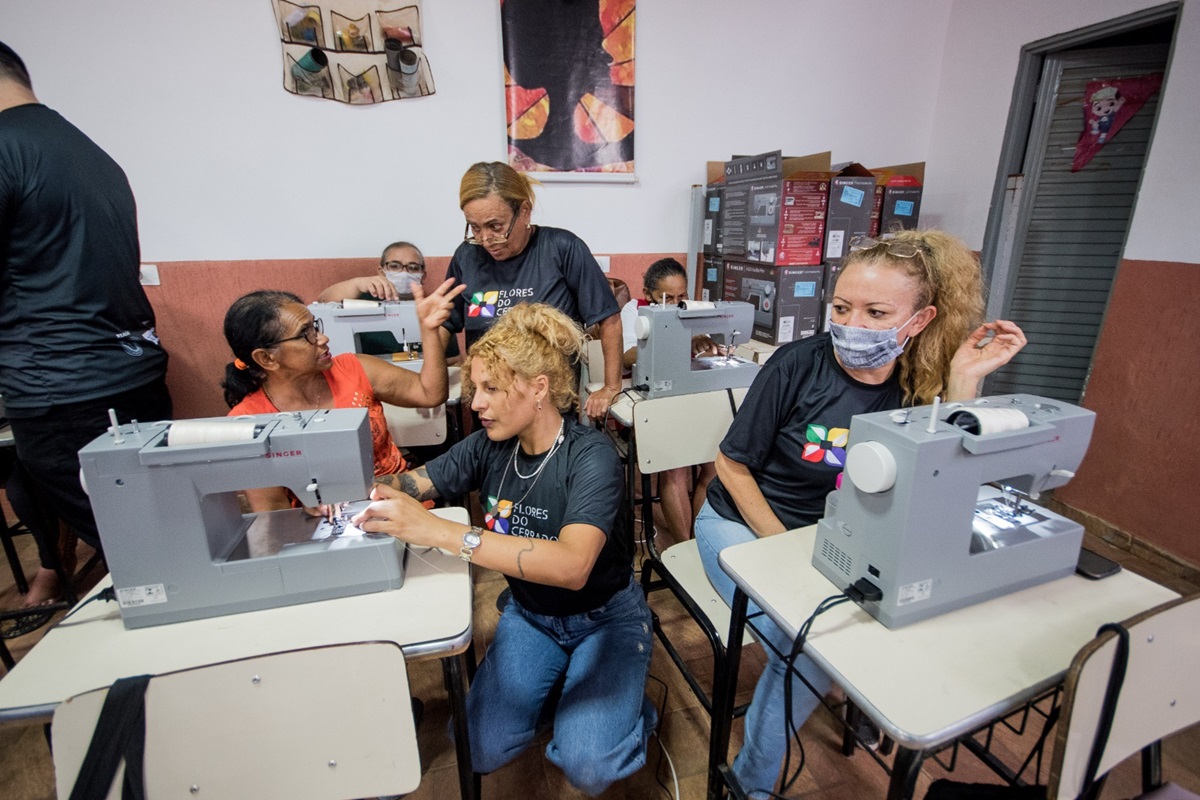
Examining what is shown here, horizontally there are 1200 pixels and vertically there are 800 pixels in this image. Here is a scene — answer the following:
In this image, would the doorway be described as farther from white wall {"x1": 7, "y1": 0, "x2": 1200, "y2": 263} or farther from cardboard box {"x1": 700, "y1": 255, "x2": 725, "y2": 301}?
cardboard box {"x1": 700, "y1": 255, "x2": 725, "y2": 301}

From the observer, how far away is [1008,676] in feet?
2.78

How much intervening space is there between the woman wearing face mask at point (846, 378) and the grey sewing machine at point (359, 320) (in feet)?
4.39

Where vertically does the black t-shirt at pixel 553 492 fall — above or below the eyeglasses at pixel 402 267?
below

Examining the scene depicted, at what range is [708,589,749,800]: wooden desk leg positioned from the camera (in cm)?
117

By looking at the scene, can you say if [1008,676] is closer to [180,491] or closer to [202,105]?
[180,491]

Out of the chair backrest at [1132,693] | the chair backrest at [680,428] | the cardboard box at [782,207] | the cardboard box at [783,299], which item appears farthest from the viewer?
the cardboard box at [783,299]

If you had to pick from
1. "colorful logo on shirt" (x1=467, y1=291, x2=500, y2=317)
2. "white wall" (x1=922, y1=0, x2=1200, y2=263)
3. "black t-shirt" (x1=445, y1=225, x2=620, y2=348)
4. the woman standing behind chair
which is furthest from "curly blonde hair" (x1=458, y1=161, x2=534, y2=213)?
"white wall" (x1=922, y1=0, x2=1200, y2=263)

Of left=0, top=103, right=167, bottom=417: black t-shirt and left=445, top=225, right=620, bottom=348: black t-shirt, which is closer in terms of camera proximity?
left=0, top=103, right=167, bottom=417: black t-shirt

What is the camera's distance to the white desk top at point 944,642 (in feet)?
2.61

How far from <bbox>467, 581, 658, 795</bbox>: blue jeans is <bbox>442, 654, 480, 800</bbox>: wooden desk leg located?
8cm

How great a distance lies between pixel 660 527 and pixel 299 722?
2.06 meters

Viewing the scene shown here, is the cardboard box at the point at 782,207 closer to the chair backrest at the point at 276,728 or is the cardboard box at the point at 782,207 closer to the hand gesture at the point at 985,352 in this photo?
the hand gesture at the point at 985,352

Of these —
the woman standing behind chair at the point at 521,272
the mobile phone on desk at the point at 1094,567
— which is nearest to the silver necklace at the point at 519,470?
the woman standing behind chair at the point at 521,272

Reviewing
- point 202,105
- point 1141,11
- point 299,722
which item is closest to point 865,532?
point 299,722
